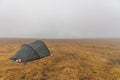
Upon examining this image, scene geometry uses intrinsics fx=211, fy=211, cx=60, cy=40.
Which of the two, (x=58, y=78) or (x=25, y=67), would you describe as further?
(x=25, y=67)

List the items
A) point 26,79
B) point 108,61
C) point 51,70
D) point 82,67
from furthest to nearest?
point 108,61 → point 82,67 → point 51,70 → point 26,79

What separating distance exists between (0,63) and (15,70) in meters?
4.58

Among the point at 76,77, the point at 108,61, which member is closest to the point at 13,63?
the point at 76,77

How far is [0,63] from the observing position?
27.3 m

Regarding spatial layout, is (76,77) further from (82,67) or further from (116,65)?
(116,65)

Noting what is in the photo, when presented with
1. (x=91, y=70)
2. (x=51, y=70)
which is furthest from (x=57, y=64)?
(x=91, y=70)

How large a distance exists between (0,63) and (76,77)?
11.4 m

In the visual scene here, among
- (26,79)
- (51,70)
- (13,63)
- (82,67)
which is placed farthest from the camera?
(13,63)

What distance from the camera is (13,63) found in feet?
89.1

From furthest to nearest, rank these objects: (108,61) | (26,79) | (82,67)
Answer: (108,61), (82,67), (26,79)

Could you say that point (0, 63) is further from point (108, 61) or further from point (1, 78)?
point (108, 61)

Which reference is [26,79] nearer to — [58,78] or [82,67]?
[58,78]

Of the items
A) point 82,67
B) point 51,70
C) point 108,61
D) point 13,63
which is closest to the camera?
point 51,70

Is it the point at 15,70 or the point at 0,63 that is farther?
the point at 0,63
